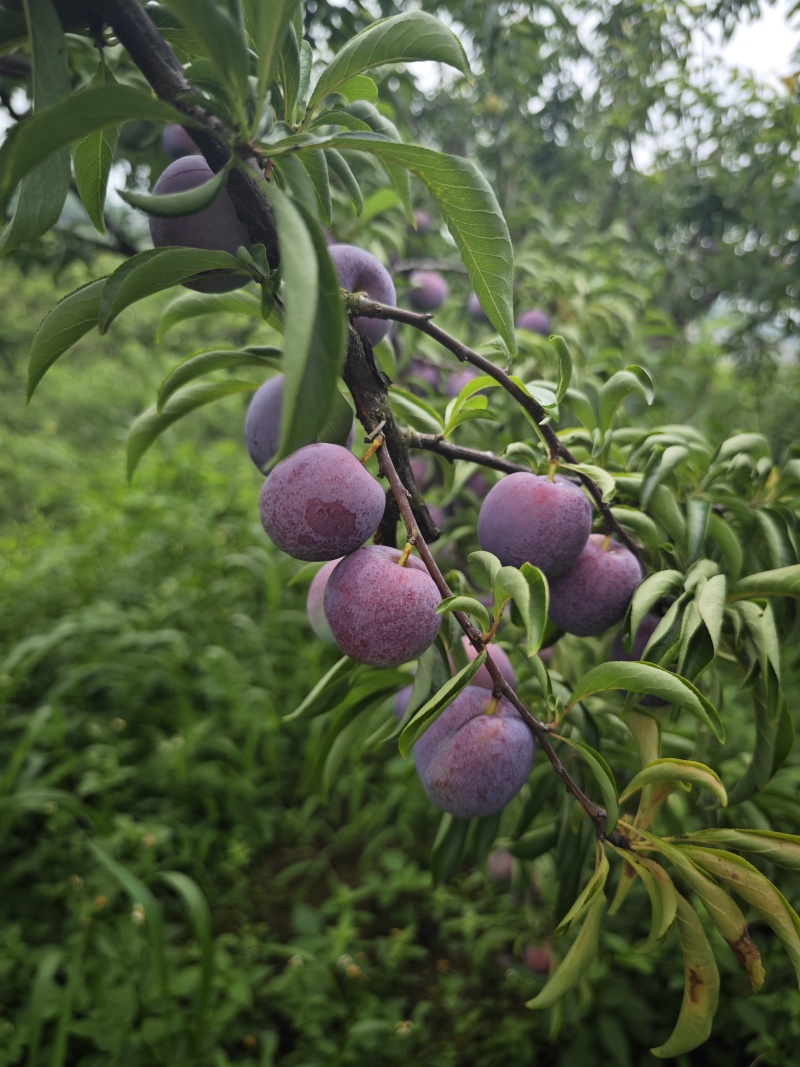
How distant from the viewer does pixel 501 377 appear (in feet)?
2.07

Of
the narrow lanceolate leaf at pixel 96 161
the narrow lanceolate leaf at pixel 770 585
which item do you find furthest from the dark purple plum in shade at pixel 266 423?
the narrow lanceolate leaf at pixel 770 585

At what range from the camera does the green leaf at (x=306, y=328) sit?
354 mm

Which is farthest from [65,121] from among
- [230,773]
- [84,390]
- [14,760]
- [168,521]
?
[84,390]

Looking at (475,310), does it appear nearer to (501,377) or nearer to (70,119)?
(501,377)

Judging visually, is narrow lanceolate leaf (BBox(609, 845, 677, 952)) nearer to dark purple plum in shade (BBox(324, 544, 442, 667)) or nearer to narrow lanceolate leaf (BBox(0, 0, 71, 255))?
dark purple plum in shade (BBox(324, 544, 442, 667))

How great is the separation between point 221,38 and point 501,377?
0.32 meters

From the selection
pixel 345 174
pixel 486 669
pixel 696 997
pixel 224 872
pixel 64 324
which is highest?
pixel 345 174

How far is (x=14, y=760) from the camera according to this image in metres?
1.64

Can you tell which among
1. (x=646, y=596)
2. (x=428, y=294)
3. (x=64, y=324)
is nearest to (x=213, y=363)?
A: (x=64, y=324)

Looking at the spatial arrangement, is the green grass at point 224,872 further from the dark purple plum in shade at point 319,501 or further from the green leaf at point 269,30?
the green leaf at point 269,30

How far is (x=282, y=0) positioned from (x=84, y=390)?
19.1 feet

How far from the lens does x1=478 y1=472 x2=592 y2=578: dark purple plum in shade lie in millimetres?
Answer: 661

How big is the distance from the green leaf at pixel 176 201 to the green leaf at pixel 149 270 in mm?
78

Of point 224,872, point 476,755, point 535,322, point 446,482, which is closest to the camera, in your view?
point 476,755
